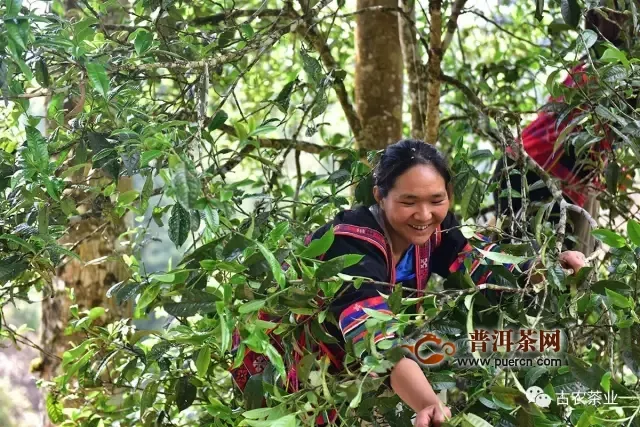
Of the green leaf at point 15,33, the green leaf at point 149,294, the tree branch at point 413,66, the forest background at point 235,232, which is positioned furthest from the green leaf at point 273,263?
the tree branch at point 413,66

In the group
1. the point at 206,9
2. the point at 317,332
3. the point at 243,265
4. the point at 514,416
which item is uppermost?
the point at 206,9

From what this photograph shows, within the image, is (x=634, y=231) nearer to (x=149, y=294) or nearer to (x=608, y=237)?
(x=608, y=237)

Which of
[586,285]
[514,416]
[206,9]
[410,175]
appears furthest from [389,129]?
[514,416]

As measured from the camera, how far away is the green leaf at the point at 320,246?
1.09 m

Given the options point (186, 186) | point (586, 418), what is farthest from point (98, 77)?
point (586, 418)

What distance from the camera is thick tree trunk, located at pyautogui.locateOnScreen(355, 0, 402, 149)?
2.20 m

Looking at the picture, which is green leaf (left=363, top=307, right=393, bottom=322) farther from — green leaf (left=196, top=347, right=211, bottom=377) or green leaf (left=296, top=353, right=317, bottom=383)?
green leaf (left=196, top=347, right=211, bottom=377)

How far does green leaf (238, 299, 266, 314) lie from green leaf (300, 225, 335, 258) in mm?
94

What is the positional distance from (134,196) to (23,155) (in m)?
0.29

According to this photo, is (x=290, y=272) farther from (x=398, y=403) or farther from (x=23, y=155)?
(x=23, y=155)

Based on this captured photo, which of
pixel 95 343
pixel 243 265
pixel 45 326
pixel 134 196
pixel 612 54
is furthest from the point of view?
pixel 45 326

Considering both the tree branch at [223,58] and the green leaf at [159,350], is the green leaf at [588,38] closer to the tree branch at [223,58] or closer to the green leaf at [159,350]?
the tree branch at [223,58]

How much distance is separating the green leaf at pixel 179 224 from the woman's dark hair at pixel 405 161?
0.38 m

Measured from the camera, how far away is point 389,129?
7.23 ft
